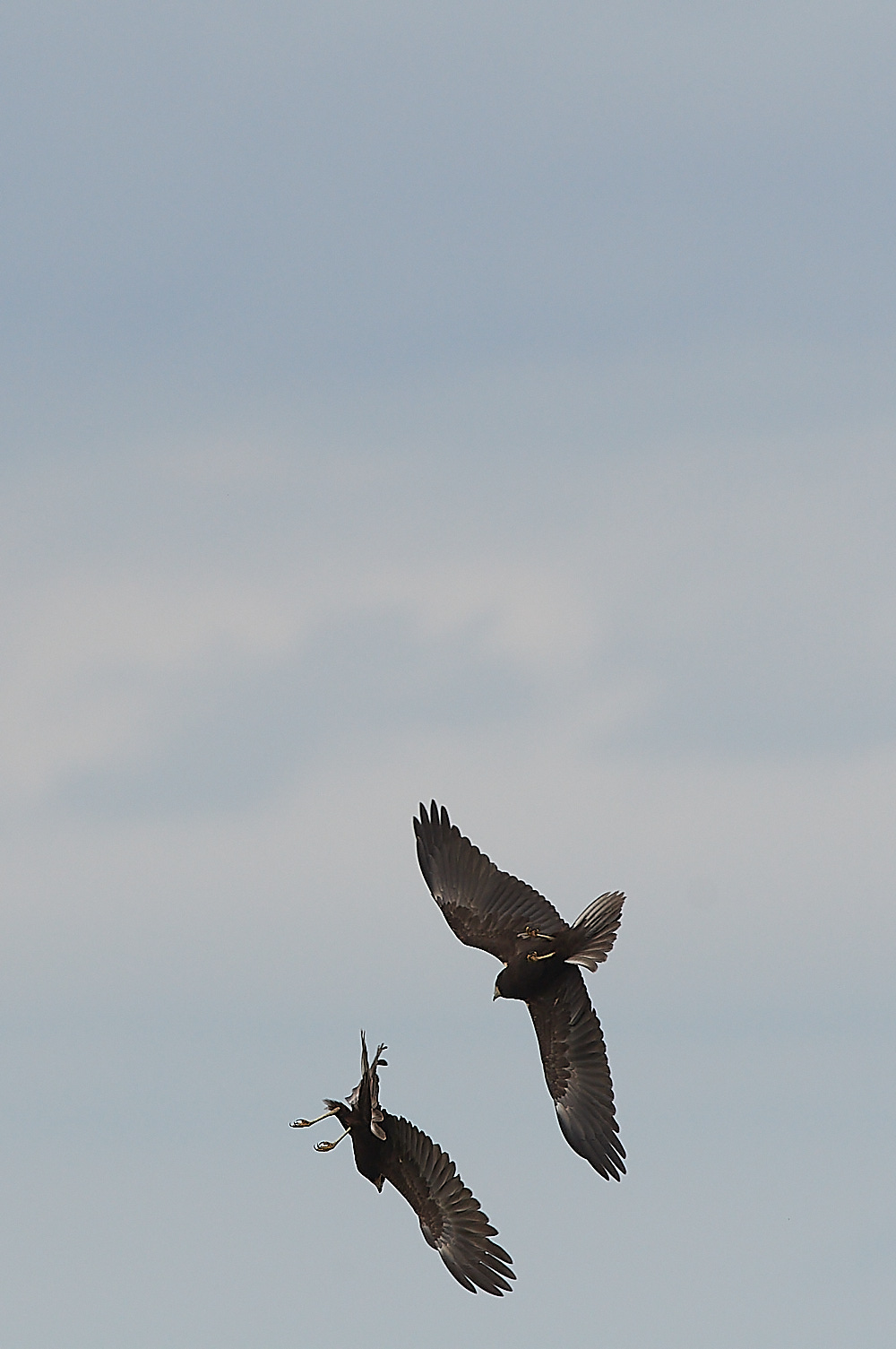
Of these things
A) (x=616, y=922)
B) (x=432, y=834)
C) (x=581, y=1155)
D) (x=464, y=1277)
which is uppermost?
(x=432, y=834)

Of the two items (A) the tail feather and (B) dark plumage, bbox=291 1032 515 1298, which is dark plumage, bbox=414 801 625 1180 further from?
(B) dark plumage, bbox=291 1032 515 1298

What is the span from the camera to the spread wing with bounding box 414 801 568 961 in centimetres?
3797

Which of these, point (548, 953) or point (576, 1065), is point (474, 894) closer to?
point (548, 953)

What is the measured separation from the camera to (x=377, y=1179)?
33344mm

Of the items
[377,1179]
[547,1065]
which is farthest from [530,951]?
[377,1179]

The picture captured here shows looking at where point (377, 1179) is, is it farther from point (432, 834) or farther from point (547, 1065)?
point (432, 834)

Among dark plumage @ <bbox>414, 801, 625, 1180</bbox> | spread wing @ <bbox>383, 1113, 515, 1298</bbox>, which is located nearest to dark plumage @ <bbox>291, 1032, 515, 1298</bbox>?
spread wing @ <bbox>383, 1113, 515, 1298</bbox>

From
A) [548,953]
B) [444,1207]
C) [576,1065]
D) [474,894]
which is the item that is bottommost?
[444,1207]

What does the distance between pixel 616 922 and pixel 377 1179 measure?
18.3 ft

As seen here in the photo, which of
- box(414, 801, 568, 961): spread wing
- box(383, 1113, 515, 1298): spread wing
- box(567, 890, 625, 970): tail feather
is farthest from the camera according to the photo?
box(414, 801, 568, 961): spread wing

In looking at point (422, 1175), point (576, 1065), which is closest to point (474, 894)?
point (576, 1065)

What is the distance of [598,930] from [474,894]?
10.4ft

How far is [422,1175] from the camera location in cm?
3300

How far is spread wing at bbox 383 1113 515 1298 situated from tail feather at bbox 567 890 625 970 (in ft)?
14.1
